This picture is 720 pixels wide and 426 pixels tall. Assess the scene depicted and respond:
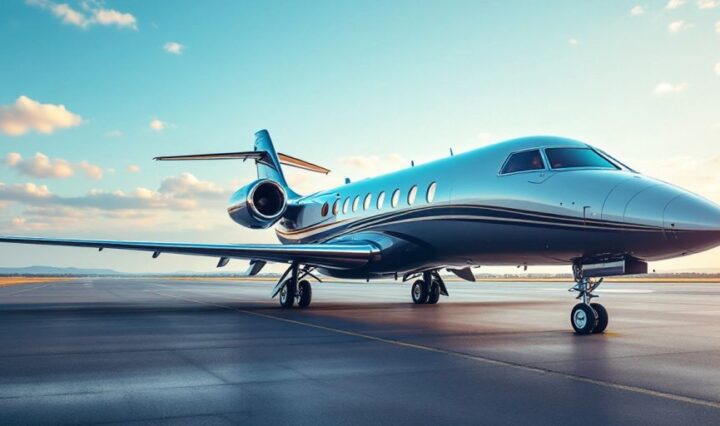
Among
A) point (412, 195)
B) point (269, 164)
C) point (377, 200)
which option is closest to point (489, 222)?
point (412, 195)

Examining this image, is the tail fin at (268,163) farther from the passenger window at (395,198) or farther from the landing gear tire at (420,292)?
the passenger window at (395,198)

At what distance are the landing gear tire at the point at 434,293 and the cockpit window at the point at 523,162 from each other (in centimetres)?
674

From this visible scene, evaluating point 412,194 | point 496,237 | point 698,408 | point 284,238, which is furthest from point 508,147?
point 284,238

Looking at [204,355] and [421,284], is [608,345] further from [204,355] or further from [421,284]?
[421,284]

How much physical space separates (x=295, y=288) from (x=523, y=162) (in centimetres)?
Result: 710

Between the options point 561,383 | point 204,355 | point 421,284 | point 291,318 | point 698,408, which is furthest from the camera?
point 421,284

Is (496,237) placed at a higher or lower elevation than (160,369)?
higher

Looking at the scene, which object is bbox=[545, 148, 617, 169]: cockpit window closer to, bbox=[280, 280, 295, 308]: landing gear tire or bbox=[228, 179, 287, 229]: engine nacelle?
bbox=[280, 280, 295, 308]: landing gear tire

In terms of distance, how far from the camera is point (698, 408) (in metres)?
3.91

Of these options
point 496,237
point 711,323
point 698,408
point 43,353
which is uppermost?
point 496,237

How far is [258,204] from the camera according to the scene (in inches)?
652

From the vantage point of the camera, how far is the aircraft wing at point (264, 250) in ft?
43.5

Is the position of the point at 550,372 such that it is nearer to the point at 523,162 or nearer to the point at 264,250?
the point at 523,162

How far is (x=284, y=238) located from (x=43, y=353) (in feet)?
43.6
